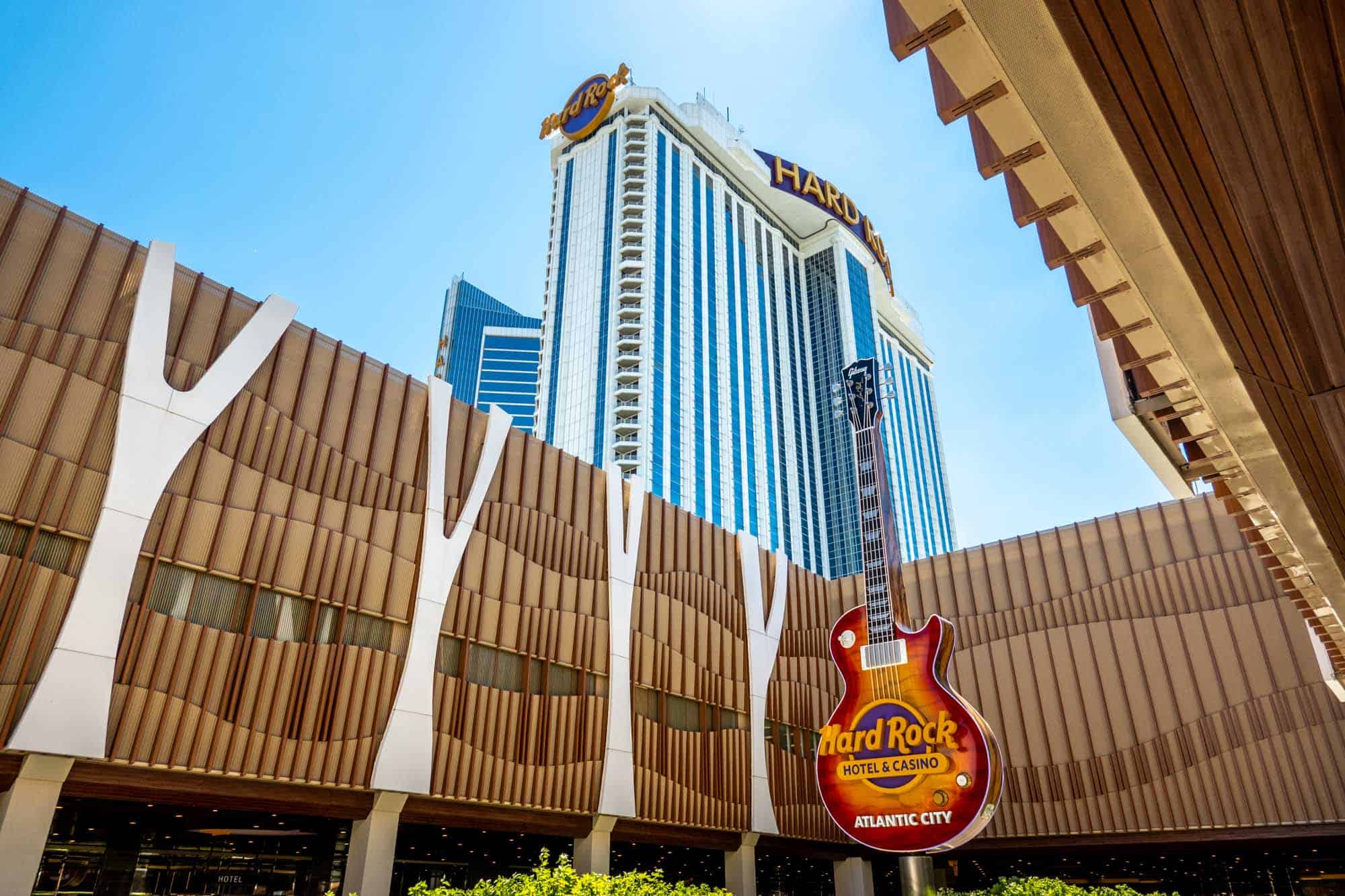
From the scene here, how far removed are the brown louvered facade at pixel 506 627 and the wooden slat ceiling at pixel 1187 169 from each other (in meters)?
16.8

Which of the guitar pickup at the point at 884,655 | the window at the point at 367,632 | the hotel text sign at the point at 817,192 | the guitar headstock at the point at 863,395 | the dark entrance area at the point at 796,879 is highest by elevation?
the hotel text sign at the point at 817,192

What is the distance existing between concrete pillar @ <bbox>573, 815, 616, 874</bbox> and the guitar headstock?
13437 millimetres

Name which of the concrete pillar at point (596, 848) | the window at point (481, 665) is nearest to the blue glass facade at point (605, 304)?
the concrete pillar at point (596, 848)

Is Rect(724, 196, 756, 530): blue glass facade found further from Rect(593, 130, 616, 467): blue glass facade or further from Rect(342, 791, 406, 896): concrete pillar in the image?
Rect(342, 791, 406, 896): concrete pillar

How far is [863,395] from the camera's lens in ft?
87.0

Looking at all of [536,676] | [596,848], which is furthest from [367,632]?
[596,848]

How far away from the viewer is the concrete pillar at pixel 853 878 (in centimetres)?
3084

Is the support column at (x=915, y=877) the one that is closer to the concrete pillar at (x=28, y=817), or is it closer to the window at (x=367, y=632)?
the window at (x=367, y=632)

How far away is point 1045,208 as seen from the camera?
14.6 ft

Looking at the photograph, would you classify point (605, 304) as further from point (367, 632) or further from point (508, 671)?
point (367, 632)

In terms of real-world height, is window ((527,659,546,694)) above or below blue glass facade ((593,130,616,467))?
below

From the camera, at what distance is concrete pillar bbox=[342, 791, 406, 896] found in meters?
18.2

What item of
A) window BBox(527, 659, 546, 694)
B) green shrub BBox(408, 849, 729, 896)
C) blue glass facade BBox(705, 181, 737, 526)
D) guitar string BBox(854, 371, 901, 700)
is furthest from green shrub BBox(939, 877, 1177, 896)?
blue glass facade BBox(705, 181, 737, 526)

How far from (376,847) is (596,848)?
6338 millimetres
